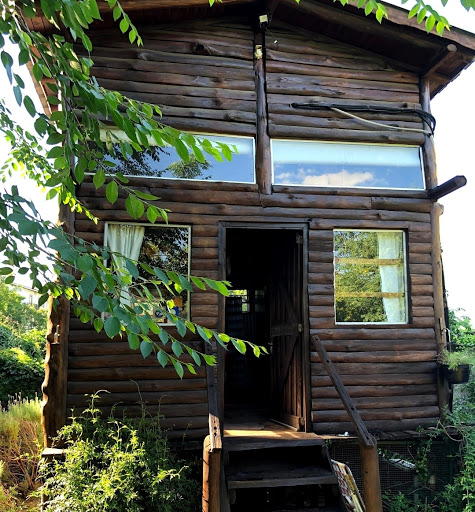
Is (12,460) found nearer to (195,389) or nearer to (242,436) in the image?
(195,389)

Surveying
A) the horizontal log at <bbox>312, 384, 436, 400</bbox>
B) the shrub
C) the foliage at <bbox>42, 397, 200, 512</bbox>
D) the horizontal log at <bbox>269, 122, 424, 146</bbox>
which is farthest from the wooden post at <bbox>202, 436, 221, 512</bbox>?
the shrub

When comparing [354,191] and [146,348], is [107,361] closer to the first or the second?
[354,191]

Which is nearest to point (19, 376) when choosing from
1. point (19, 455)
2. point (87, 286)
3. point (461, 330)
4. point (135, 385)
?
point (19, 455)

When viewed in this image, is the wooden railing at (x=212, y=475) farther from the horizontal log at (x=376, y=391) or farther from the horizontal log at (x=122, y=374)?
the horizontal log at (x=376, y=391)

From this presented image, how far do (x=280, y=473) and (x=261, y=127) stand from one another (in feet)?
13.8

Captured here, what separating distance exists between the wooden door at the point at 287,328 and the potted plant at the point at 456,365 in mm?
1853

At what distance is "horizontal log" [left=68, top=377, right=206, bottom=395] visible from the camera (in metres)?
6.03

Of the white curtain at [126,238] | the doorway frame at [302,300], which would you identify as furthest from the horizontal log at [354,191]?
the white curtain at [126,238]

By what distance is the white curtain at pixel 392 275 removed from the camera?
22.7 feet

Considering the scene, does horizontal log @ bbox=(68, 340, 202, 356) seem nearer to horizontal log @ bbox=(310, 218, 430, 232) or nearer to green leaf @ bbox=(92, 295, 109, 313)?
horizontal log @ bbox=(310, 218, 430, 232)

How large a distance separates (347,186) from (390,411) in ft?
9.78

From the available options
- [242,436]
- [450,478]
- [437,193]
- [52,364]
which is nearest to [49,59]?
[52,364]

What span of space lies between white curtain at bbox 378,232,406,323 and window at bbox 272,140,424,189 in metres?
0.76

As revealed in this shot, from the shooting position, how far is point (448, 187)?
6520 millimetres
